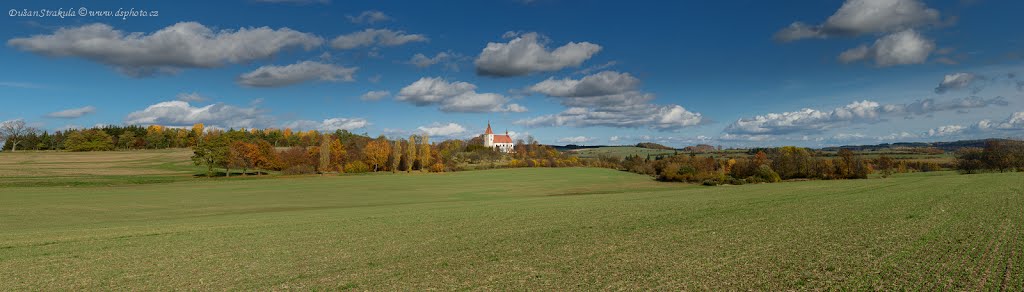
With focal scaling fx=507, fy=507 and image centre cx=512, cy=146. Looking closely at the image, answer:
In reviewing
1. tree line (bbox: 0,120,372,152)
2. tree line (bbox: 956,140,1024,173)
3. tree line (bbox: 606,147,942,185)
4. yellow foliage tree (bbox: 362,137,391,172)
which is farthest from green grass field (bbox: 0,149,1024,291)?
tree line (bbox: 0,120,372,152)

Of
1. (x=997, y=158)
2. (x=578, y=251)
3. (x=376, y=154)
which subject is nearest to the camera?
(x=578, y=251)

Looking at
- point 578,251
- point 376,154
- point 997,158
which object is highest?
point 376,154

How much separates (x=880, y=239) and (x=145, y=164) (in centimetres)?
12879

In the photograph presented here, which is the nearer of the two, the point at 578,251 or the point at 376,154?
the point at 578,251

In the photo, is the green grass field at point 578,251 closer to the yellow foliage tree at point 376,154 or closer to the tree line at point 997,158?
the tree line at point 997,158

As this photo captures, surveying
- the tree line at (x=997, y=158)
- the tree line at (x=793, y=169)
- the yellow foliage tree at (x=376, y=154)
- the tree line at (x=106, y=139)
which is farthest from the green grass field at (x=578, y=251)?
the tree line at (x=106, y=139)

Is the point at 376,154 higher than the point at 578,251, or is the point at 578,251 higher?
the point at 376,154

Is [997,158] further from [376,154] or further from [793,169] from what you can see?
[376,154]

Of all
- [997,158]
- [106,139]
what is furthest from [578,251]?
[106,139]

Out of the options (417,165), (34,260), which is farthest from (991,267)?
(417,165)

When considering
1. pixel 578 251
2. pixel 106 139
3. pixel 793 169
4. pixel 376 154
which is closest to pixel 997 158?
pixel 793 169

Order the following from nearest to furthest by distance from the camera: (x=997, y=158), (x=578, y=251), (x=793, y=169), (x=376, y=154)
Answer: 1. (x=578, y=251)
2. (x=997, y=158)
3. (x=793, y=169)
4. (x=376, y=154)

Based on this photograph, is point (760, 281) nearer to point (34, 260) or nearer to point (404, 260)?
point (404, 260)

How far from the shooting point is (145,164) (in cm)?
10806
